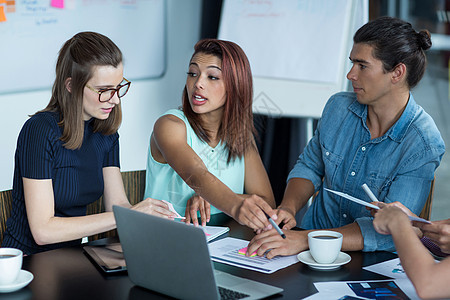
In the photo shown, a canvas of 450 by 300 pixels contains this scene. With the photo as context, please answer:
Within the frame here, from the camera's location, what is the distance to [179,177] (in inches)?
82.7

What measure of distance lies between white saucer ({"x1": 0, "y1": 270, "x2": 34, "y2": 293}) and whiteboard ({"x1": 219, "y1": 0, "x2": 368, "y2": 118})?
212cm

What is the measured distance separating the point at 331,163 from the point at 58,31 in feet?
5.98

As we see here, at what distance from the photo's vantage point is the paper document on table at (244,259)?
149 centimetres

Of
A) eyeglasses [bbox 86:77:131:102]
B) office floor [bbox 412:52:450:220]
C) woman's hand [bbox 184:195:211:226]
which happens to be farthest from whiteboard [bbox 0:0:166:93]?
office floor [bbox 412:52:450:220]

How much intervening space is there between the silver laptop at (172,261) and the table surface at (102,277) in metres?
0.04

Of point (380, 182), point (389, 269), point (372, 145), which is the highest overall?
point (372, 145)

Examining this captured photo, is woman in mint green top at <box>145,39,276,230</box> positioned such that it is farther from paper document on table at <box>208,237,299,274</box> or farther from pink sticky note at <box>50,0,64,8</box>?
pink sticky note at <box>50,0,64,8</box>

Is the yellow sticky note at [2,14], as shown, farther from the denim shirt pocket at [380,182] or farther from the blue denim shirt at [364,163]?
the denim shirt pocket at [380,182]

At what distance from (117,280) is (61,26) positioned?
2145mm

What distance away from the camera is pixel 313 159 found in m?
2.17

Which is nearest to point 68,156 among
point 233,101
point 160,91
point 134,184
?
point 134,184

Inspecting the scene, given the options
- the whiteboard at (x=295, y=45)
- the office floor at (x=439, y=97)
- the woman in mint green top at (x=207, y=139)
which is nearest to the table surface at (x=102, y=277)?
the woman in mint green top at (x=207, y=139)

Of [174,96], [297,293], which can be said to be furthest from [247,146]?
[174,96]

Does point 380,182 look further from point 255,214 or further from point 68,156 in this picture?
point 68,156
